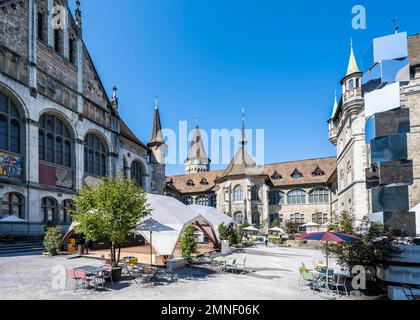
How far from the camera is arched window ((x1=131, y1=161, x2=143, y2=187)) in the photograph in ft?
133

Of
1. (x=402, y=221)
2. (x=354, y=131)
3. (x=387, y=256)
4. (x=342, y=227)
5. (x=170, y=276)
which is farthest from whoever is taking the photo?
(x=354, y=131)

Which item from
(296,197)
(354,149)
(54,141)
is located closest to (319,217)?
(296,197)

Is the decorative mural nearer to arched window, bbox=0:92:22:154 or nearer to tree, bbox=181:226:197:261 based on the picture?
arched window, bbox=0:92:22:154

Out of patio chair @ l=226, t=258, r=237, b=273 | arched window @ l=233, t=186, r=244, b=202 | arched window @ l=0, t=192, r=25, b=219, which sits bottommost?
patio chair @ l=226, t=258, r=237, b=273

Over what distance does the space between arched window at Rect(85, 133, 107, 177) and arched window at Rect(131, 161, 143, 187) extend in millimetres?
7396

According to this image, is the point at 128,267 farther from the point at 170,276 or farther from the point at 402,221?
the point at 402,221

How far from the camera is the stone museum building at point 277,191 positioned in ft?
150

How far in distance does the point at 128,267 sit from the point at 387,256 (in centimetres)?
1053

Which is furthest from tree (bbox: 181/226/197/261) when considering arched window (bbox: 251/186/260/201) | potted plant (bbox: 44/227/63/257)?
arched window (bbox: 251/186/260/201)

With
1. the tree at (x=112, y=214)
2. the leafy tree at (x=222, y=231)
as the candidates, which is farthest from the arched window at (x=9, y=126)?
the leafy tree at (x=222, y=231)

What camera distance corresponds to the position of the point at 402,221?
10508 millimetres

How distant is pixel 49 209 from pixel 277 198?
35953 millimetres
